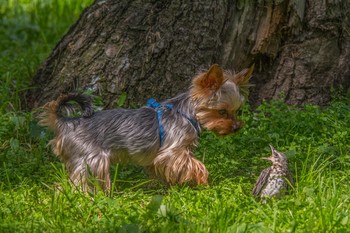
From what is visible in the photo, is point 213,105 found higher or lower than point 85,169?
higher

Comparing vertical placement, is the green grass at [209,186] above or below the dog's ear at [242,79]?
below

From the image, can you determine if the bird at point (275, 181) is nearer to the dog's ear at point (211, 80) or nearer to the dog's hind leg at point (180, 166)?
the dog's hind leg at point (180, 166)

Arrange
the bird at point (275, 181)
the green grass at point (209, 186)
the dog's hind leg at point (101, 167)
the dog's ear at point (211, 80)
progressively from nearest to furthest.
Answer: the green grass at point (209, 186)
the bird at point (275, 181)
the dog's hind leg at point (101, 167)
the dog's ear at point (211, 80)

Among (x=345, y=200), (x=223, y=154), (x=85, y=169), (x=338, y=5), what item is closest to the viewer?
(x=345, y=200)

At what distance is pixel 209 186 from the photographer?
6.02 metres

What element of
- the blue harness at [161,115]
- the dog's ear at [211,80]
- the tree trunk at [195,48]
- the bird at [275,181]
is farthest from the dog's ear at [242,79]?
the tree trunk at [195,48]

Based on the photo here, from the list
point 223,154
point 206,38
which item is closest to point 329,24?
point 206,38

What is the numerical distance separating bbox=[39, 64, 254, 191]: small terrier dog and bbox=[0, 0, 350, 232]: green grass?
16 centimetres

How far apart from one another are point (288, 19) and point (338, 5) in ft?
1.77

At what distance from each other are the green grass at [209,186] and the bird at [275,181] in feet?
0.26

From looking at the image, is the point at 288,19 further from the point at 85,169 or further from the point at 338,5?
the point at 85,169

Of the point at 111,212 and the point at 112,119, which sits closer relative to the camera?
the point at 111,212

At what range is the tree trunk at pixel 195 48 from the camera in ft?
23.8

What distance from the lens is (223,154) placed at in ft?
22.3
